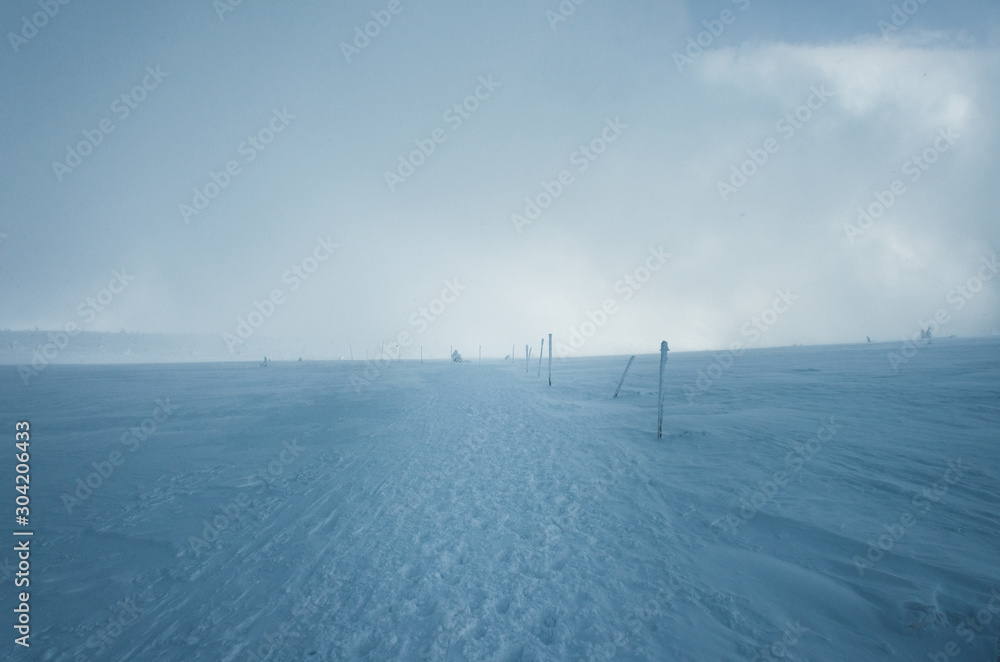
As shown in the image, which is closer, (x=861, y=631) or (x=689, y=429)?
(x=861, y=631)

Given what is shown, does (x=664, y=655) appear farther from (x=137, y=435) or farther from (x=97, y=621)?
(x=137, y=435)

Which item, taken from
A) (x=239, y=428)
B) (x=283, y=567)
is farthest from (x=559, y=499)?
(x=239, y=428)

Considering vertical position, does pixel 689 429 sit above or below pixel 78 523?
above

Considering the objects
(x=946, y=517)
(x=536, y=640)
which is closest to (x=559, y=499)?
(x=536, y=640)

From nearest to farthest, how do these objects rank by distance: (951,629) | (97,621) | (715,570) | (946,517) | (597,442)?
(951,629)
(97,621)
(715,570)
(946,517)
(597,442)

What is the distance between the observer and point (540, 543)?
555 centimetres

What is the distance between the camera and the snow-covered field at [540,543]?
147 inches

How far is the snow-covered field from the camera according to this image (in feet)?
12.3

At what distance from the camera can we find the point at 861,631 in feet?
12.3

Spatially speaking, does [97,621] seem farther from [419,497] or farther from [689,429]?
[689,429]

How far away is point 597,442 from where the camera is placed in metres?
11.5

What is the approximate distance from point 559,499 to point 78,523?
30.5ft

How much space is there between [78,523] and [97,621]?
169 inches

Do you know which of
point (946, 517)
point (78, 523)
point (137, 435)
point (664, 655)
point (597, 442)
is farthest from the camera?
point (137, 435)
